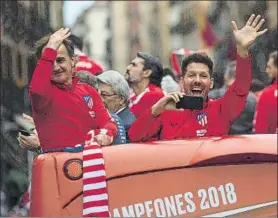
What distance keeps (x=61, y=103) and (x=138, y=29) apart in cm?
11473

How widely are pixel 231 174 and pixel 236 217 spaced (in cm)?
20

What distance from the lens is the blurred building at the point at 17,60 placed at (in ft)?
51.5

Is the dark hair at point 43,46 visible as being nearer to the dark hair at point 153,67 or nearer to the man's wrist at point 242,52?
the man's wrist at point 242,52

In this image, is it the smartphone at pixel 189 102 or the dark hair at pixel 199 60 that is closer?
the smartphone at pixel 189 102

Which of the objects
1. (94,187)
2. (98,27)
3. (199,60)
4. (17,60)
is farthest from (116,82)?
(98,27)

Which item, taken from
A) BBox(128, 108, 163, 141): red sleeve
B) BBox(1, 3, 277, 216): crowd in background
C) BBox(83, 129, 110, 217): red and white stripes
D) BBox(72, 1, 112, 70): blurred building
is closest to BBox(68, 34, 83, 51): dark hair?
BBox(1, 3, 277, 216): crowd in background

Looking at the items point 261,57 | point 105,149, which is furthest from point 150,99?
point 261,57

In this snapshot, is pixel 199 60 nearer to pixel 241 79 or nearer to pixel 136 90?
pixel 241 79

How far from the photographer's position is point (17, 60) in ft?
82.7

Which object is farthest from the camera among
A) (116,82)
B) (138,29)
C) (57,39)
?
(138,29)

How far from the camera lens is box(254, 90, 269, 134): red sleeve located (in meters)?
8.97

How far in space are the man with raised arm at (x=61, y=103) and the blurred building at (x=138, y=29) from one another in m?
88.7

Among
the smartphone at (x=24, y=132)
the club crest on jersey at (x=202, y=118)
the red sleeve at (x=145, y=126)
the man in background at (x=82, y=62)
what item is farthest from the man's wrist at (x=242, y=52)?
the man in background at (x=82, y=62)

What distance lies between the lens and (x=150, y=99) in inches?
336
